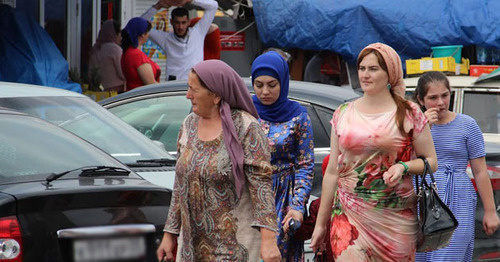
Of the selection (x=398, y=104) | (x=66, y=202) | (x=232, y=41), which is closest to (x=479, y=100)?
(x=398, y=104)

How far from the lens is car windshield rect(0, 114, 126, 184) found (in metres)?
4.98

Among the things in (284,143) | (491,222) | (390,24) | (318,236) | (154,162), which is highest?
(390,24)

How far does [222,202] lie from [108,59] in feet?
28.4

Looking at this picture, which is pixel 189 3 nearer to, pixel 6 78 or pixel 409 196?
pixel 6 78

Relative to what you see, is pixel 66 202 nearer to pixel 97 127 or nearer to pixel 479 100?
pixel 97 127

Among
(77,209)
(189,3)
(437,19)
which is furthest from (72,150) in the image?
(437,19)

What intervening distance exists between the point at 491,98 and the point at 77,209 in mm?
5929

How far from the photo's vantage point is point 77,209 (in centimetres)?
461

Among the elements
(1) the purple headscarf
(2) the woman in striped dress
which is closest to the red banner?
(2) the woman in striped dress

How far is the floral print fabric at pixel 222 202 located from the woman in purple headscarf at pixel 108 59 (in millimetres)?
8267

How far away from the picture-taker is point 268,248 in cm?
460

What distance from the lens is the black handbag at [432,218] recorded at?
4.99 metres

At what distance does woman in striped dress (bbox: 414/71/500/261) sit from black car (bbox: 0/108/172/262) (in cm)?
212

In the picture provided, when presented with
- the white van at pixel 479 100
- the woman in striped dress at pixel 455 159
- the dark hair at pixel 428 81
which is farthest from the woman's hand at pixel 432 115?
the white van at pixel 479 100
